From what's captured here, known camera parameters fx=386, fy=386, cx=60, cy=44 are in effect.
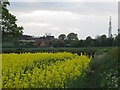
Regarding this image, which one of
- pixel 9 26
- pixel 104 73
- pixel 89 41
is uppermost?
pixel 9 26

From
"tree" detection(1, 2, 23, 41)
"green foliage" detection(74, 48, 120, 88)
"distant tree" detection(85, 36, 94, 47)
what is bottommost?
"green foliage" detection(74, 48, 120, 88)

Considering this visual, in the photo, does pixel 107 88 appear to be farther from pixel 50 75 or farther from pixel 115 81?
pixel 50 75

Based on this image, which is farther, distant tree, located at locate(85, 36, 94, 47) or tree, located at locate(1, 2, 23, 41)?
distant tree, located at locate(85, 36, 94, 47)

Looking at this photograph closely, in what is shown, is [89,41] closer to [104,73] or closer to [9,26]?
[9,26]

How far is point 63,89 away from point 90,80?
2436mm

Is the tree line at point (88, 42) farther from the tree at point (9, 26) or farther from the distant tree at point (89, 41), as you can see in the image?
the tree at point (9, 26)

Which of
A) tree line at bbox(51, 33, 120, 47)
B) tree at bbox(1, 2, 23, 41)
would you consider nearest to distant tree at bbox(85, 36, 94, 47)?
tree line at bbox(51, 33, 120, 47)

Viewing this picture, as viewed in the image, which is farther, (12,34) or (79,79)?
(12,34)

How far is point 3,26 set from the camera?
3116cm

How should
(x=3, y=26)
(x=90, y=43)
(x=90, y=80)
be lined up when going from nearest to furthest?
(x=90, y=80) → (x=3, y=26) → (x=90, y=43)

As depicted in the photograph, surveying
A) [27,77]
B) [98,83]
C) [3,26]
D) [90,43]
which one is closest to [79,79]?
[98,83]

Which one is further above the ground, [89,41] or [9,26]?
[9,26]

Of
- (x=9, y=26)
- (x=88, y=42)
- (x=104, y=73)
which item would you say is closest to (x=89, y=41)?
(x=88, y=42)

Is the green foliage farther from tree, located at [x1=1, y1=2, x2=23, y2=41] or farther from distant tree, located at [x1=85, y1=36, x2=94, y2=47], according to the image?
distant tree, located at [x1=85, y1=36, x2=94, y2=47]
